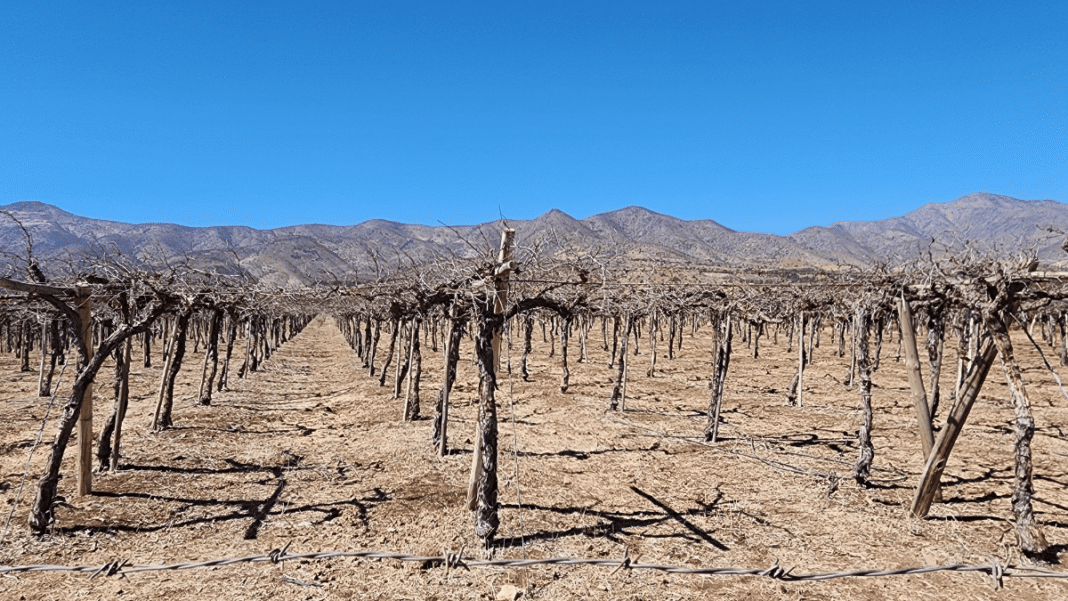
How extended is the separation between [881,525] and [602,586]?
4934 millimetres

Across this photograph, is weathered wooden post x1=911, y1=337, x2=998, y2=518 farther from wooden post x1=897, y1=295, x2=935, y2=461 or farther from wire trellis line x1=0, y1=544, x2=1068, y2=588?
wire trellis line x1=0, y1=544, x2=1068, y2=588

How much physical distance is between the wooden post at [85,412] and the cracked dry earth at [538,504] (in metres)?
0.31

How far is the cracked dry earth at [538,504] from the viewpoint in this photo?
6.38m

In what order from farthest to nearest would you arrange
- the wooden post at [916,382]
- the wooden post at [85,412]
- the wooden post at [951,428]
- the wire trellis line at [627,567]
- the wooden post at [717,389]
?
1. the wooden post at [717,389]
2. the wooden post at [916,382]
3. the wooden post at [85,412]
4. the wooden post at [951,428]
5. the wire trellis line at [627,567]

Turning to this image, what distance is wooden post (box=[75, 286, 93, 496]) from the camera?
8.03m

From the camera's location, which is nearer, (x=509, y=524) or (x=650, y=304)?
(x=509, y=524)

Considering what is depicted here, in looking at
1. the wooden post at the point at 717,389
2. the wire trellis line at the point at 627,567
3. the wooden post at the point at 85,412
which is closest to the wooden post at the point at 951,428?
the wire trellis line at the point at 627,567

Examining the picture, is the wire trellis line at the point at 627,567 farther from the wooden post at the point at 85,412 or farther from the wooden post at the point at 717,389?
the wooden post at the point at 717,389

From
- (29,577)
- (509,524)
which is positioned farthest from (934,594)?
(29,577)

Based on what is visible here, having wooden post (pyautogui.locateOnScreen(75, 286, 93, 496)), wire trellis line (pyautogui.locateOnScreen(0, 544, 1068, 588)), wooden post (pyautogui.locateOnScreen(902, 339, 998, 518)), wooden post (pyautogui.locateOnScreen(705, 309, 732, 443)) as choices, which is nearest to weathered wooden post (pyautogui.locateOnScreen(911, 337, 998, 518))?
wooden post (pyautogui.locateOnScreen(902, 339, 998, 518))

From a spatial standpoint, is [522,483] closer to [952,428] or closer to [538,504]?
[538,504]

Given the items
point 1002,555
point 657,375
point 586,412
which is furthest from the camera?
point 657,375

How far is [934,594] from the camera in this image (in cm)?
629

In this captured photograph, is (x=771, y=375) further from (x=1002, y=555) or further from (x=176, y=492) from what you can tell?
(x=176, y=492)
